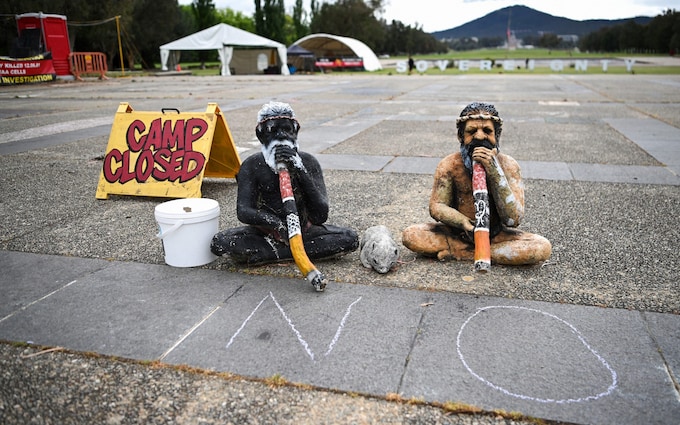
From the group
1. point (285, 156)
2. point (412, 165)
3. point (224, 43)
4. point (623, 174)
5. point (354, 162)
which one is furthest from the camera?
point (224, 43)

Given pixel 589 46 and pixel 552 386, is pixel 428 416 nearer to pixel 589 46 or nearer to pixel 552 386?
pixel 552 386

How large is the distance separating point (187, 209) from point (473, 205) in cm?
225

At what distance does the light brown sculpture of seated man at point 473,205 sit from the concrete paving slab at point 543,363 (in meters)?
0.64

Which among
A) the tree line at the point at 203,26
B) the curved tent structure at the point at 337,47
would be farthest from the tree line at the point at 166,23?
the curved tent structure at the point at 337,47

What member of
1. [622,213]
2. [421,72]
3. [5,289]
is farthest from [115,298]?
[421,72]

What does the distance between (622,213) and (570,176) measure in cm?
179

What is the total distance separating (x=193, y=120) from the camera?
20.4 feet

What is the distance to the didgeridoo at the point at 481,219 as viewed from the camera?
371 centimetres

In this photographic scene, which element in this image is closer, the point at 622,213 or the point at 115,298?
the point at 115,298

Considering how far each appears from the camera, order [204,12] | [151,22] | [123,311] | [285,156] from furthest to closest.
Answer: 1. [204,12]
2. [151,22]
3. [285,156]
4. [123,311]

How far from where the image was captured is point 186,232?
165 inches

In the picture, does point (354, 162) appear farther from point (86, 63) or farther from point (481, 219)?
point (86, 63)

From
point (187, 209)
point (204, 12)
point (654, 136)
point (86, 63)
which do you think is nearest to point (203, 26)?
point (204, 12)

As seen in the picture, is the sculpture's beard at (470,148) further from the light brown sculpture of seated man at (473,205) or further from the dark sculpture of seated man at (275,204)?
the dark sculpture of seated man at (275,204)
